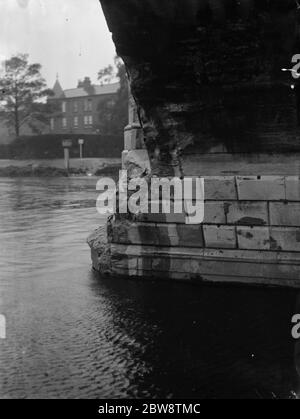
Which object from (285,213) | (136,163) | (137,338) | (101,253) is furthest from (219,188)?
(137,338)

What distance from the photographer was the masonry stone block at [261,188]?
802 cm

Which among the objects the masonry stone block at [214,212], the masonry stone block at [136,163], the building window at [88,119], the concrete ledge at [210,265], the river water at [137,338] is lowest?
the river water at [137,338]

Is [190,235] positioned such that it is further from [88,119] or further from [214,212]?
[88,119]

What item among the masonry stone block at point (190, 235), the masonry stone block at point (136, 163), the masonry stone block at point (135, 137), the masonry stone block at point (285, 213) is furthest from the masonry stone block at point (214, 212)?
the masonry stone block at point (135, 137)

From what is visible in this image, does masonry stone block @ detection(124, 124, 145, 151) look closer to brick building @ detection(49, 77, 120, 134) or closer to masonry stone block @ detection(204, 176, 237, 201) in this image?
masonry stone block @ detection(204, 176, 237, 201)

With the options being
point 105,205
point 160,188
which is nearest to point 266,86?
point 160,188

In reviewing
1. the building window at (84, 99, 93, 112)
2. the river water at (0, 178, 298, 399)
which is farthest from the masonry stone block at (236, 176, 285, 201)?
the building window at (84, 99, 93, 112)

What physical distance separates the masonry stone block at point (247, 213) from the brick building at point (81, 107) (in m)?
72.8

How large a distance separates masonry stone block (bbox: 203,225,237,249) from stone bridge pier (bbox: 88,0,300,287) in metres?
0.01

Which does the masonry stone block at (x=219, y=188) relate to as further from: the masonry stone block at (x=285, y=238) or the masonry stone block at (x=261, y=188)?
the masonry stone block at (x=285, y=238)

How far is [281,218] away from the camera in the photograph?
8.06 meters

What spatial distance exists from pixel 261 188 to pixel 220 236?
0.90 m
